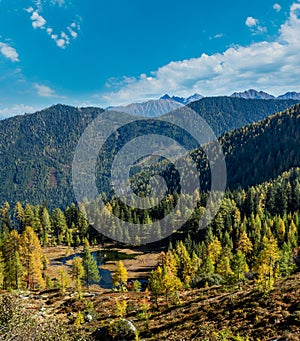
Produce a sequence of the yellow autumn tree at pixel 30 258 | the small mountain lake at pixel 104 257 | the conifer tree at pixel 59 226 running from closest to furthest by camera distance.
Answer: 1. the yellow autumn tree at pixel 30 258
2. the small mountain lake at pixel 104 257
3. the conifer tree at pixel 59 226

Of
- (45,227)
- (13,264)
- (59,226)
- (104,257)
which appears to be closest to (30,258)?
(13,264)

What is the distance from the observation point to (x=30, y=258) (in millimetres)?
75625

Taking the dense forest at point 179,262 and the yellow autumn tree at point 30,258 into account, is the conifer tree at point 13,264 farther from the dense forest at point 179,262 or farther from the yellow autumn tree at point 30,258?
the yellow autumn tree at point 30,258

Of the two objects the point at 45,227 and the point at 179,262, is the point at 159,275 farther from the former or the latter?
the point at 45,227

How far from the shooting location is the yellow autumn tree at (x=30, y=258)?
75.8 metres

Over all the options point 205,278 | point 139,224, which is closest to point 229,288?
point 205,278

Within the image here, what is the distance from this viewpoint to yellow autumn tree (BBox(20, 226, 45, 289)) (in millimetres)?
75750

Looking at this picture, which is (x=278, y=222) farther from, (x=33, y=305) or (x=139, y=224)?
(x=33, y=305)

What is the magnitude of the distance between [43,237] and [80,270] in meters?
72.3

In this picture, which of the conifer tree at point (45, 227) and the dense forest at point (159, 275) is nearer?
the dense forest at point (159, 275)

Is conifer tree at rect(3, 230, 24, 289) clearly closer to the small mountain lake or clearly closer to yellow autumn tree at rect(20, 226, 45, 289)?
yellow autumn tree at rect(20, 226, 45, 289)

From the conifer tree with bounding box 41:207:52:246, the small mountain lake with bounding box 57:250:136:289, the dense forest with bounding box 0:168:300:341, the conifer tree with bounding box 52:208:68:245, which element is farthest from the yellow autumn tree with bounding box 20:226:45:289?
the conifer tree with bounding box 52:208:68:245

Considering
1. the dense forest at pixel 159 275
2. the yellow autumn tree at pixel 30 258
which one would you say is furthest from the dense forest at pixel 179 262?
the dense forest at pixel 159 275

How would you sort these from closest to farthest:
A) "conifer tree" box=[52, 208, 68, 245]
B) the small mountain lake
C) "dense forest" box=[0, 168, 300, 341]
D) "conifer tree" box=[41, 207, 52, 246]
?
1. "dense forest" box=[0, 168, 300, 341]
2. the small mountain lake
3. "conifer tree" box=[41, 207, 52, 246]
4. "conifer tree" box=[52, 208, 68, 245]
